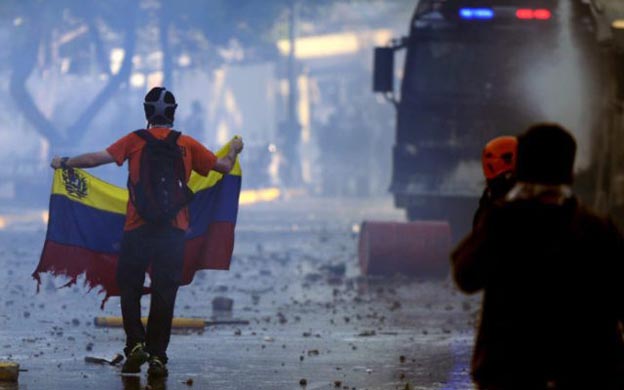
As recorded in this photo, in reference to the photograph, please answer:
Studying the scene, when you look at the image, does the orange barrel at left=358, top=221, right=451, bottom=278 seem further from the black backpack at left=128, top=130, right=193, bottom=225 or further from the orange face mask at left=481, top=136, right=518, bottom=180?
the orange face mask at left=481, top=136, right=518, bottom=180

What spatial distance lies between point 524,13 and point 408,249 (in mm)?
4113

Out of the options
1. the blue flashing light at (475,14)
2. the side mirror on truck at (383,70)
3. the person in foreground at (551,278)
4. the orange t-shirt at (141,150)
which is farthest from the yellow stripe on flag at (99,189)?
the blue flashing light at (475,14)

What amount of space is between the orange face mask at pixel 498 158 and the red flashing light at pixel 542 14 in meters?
15.3

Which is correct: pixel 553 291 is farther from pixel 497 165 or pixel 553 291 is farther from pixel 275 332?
pixel 275 332

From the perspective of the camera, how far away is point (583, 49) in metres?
23.0

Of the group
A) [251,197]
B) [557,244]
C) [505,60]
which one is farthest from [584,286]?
[251,197]

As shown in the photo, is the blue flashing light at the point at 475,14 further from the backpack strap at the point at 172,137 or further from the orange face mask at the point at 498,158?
the orange face mask at the point at 498,158

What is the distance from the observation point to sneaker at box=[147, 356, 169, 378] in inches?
410

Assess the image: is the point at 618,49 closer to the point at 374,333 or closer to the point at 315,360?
the point at 374,333

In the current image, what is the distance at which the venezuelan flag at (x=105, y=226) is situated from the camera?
11.6 meters

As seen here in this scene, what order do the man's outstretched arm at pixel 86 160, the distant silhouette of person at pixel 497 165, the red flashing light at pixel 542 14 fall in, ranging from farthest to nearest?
the red flashing light at pixel 542 14
the man's outstretched arm at pixel 86 160
the distant silhouette of person at pixel 497 165

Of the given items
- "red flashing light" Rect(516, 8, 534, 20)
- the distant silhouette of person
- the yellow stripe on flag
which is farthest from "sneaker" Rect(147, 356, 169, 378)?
"red flashing light" Rect(516, 8, 534, 20)

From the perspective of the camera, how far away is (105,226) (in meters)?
11.8

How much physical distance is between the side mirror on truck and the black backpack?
12.5m
